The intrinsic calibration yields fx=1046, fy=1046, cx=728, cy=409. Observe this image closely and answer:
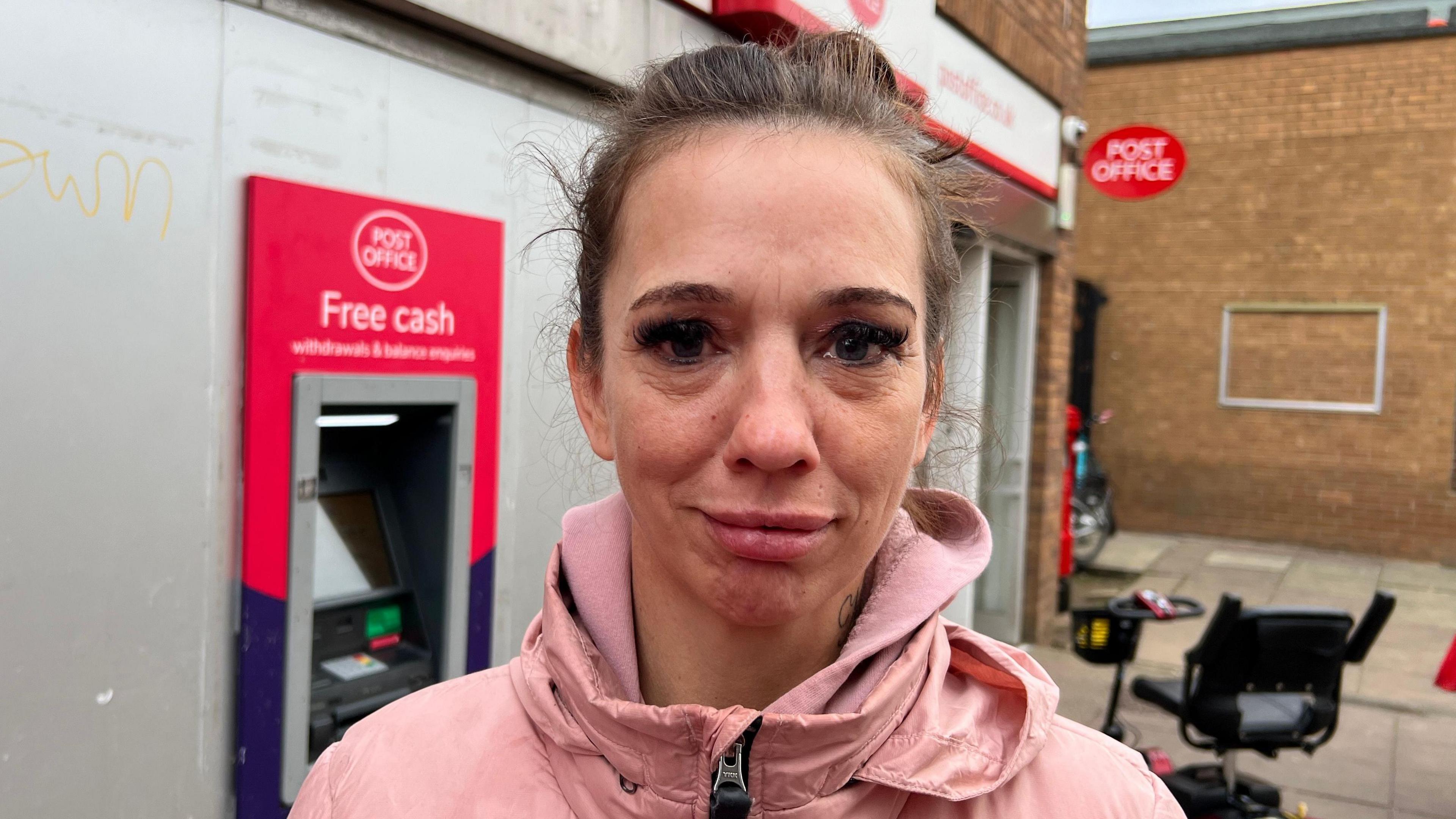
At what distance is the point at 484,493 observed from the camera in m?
2.94

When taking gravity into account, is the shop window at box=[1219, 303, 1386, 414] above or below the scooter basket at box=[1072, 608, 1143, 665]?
above

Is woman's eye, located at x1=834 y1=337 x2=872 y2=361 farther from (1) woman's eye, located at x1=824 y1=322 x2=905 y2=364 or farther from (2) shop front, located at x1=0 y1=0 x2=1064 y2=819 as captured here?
(2) shop front, located at x1=0 y1=0 x2=1064 y2=819

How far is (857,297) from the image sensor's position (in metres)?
1.18

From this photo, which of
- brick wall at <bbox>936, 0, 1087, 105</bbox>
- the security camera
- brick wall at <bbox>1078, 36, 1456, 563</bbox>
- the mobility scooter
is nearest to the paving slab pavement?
brick wall at <bbox>1078, 36, 1456, 563</bbox>

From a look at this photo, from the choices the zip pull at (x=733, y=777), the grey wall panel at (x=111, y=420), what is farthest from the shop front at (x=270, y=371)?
the zip pull at (x=733, y=777)

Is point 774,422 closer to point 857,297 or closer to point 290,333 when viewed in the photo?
point 857,297

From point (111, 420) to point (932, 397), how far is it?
66.6 inches

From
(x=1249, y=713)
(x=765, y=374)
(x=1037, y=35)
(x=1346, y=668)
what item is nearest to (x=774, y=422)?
(x=765, y=374)

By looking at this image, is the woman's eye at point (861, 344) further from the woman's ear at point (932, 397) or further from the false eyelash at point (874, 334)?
the woman's ear at point (932, 397)

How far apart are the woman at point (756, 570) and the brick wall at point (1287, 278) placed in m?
12.5

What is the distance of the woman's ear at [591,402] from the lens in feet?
4.46

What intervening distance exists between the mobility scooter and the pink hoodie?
322 cm

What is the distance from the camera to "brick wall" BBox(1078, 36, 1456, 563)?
38.2ft

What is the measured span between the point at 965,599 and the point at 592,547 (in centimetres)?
537
